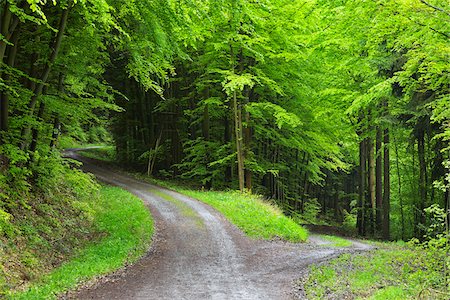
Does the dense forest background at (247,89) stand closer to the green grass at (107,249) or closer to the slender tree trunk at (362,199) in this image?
the slender tree trunk at (362,199)

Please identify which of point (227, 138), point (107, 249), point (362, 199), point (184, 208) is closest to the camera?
point (107, 249)

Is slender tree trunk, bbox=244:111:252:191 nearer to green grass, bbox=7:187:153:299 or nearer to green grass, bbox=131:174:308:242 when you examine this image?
green grass, bbox=131:174:308:242

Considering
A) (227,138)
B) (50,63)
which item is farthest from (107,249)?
(227,138)

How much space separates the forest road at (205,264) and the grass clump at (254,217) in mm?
500

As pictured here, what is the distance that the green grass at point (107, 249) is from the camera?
765 cm

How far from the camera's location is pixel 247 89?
21.3 m

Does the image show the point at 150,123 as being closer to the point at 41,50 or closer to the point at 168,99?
the point at 168,99

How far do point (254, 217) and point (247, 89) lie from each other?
7920 mm

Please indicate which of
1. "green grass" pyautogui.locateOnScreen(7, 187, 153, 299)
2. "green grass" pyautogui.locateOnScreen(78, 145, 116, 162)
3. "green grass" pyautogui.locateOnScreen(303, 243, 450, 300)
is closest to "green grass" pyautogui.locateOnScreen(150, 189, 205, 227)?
"green grass" pyautogui.locateOnScreen(7, 187, 153, 299)

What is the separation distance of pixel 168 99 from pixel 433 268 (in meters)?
22.3

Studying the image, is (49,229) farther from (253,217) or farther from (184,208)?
(253,217)

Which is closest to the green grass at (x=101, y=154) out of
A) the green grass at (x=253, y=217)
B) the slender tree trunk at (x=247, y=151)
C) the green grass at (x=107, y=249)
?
the slender tree trunk at (x=247, y=151)

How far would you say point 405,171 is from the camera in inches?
953

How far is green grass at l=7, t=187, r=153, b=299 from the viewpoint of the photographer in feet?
25.1
